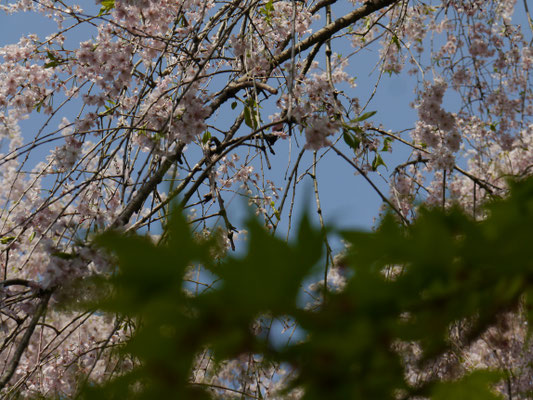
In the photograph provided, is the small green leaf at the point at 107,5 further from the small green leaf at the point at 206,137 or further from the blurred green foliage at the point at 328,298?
the blurred green foliage at the point at 328,298

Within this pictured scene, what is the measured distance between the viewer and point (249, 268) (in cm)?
32

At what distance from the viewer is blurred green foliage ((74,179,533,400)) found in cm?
33

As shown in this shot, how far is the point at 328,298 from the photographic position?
0.37 metres

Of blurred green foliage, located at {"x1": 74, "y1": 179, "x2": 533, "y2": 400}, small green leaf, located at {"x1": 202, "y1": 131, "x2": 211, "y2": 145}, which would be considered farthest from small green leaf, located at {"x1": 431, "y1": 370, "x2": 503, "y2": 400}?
small green leaf, located at {"x1": 202, "y1": 131, "x2": 211, "y2": 145}

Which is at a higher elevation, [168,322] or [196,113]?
[196,113]

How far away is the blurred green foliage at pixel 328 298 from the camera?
1.08ft

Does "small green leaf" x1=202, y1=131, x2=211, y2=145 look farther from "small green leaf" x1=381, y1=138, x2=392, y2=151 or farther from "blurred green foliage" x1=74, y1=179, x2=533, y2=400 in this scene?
"blurred green foliage" x1=74, y1=179, x2=533, y2=400

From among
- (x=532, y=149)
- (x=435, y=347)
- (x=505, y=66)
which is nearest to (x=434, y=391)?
(x=435, y=347)

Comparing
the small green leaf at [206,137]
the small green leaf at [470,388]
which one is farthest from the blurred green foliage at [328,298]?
the small green leaf at [206,137]

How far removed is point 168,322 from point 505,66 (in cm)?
435

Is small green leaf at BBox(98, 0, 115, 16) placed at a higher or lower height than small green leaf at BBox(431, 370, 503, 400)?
higher

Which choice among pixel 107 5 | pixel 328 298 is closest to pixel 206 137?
pixel 107 5

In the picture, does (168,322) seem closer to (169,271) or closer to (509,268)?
(169,271)

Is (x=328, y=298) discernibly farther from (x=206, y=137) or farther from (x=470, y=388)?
(x=206, y=137)
